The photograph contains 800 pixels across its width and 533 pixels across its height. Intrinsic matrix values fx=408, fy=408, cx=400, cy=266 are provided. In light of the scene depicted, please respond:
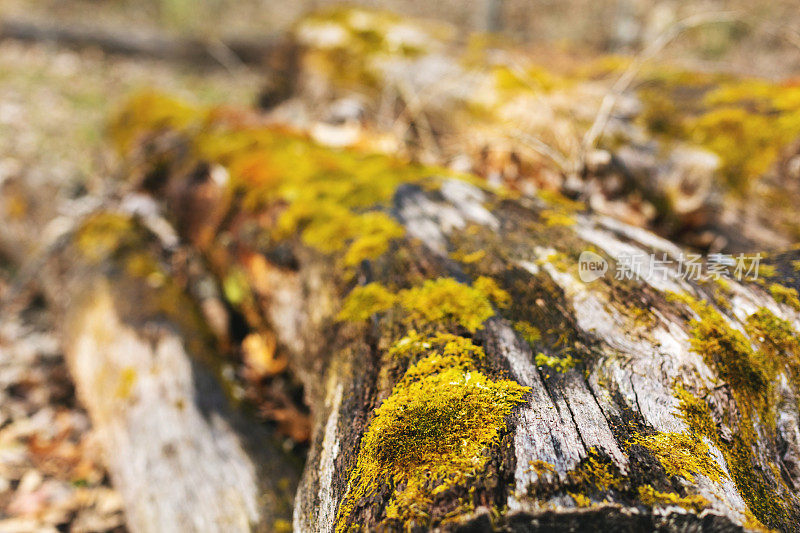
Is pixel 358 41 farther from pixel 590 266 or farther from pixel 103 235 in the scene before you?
pixel 590 266

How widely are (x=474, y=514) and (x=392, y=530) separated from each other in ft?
0.77

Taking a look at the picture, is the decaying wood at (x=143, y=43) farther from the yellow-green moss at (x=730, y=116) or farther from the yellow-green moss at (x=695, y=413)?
the yellow-green moss at (x=695, y=413)

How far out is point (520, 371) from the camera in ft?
4.87

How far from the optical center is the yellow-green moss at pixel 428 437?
3.78 feet

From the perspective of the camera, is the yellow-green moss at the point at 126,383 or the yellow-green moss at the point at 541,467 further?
the yellow-green moss at the point at 126,383

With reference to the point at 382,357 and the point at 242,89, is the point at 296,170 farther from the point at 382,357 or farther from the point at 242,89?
the point at 242,89

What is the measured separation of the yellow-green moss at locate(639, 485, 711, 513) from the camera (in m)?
1.01

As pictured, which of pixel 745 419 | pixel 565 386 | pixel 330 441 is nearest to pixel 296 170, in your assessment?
pixel 330 441

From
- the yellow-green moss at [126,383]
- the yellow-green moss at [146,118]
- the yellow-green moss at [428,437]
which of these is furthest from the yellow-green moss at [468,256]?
the yellow-green moss at [146,118]

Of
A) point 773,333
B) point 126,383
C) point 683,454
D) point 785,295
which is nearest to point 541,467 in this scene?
point 683,454

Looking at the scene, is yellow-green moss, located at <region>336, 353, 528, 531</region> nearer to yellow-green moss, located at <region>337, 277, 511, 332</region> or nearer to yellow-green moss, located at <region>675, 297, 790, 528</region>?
yellow-green moss, located at <region>337, 277, 511, 332</region>

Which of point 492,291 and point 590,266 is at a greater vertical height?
point 590,266

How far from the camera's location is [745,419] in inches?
55.6

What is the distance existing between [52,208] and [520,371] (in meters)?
5.93
